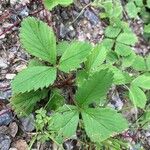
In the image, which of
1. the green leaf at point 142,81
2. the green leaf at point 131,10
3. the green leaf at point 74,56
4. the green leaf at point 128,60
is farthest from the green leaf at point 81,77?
the green leaf at point 131,10

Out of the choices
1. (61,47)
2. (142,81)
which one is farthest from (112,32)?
(61,47)

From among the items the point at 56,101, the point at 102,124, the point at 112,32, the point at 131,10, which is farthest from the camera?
the point at 131,10

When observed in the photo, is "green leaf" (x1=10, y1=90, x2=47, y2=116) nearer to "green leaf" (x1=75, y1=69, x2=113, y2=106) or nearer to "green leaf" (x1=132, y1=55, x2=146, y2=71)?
"green leaf" (x1=75, y1=69, x2=113, y2=106)

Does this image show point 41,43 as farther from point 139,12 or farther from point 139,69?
point 139,12

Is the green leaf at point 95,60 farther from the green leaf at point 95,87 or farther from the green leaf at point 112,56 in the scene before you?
the green leaf at point 112,56

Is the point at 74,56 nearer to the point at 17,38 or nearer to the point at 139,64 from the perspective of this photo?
the point at 17,38

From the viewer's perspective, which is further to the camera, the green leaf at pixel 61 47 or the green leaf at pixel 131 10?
the green leaf at pixel 131 10
